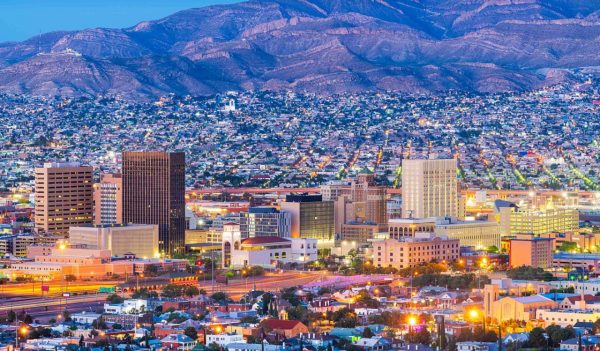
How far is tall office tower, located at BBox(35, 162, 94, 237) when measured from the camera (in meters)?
147

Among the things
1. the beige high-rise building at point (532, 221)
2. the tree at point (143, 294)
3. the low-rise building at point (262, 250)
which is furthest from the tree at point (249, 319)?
the beige high-rise building at point (532, 221)

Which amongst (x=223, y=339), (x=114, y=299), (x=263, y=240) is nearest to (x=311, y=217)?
(x=263, y=240)

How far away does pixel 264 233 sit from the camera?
144750mm

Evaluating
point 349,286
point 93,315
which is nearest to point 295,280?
point 349,286

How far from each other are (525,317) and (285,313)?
10.3m

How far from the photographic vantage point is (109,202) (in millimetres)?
149250

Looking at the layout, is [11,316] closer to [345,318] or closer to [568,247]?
[345,318]

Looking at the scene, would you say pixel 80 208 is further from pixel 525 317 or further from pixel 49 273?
pixel 525 317

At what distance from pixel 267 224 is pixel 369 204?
33.6 ft

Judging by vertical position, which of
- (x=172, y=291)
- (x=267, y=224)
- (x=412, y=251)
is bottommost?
(x=172, y=291)

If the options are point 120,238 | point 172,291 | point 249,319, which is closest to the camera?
point 249,319

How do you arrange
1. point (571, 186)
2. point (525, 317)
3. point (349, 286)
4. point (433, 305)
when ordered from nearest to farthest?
point (525, 317) < point (433, 305) < point (349, 286) < point (571, 186)

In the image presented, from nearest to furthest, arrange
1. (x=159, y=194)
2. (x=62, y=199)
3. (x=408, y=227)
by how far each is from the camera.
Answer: (x=408, y=227), (x=159, y=194), (x=62, y=199)

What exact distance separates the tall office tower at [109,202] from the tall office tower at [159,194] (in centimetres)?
73
